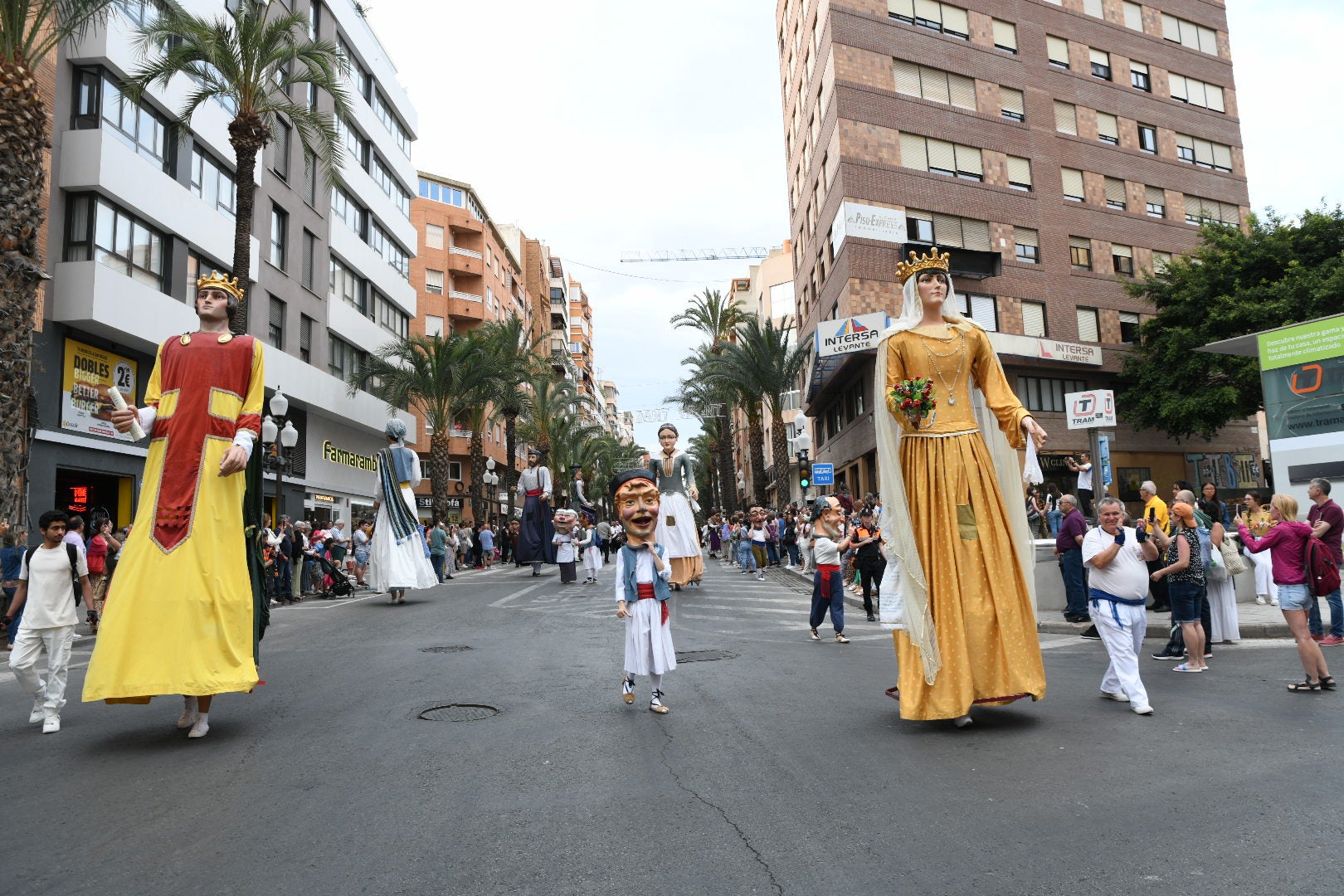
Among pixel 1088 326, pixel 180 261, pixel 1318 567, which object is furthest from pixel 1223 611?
pixel 1088 326

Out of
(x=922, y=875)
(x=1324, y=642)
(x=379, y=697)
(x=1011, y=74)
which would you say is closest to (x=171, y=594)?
(x=379, y=697)

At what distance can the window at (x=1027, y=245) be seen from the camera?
114ft

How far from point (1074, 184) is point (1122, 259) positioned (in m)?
3.67

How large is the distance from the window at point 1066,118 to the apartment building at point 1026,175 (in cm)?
7

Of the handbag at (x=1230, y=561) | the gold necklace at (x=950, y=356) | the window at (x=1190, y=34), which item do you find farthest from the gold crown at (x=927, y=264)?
the window at (x=1190, y=34)

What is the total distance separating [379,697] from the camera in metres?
6.77

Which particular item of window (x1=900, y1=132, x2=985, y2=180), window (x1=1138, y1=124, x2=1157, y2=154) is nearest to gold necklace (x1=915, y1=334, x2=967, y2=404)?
window (x1=900, y1=132, x2=985, y2=180)

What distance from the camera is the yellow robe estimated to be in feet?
17.7

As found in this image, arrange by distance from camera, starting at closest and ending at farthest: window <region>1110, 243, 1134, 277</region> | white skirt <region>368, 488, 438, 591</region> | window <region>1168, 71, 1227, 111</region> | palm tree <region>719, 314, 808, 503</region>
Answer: white skirt <region>368, 488, 438, 591</region>
palm tree <region>719, 314, 808, 503</region>
window <region>1110, 243, 1134, 277</region>
window <region>1168, 71, 1227, 111</region>

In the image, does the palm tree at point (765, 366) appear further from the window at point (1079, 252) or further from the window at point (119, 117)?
the window at point (119, 117)

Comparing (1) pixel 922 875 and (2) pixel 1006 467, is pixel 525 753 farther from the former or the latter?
(2) pixel 1006 467

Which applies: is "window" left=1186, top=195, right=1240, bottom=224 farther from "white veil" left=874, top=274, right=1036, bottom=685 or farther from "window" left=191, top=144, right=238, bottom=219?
"white veil" left=874, top=274, right=1036, bottom=685

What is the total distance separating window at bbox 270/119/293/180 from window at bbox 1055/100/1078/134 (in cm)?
2930

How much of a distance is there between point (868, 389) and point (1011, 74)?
1368cm
